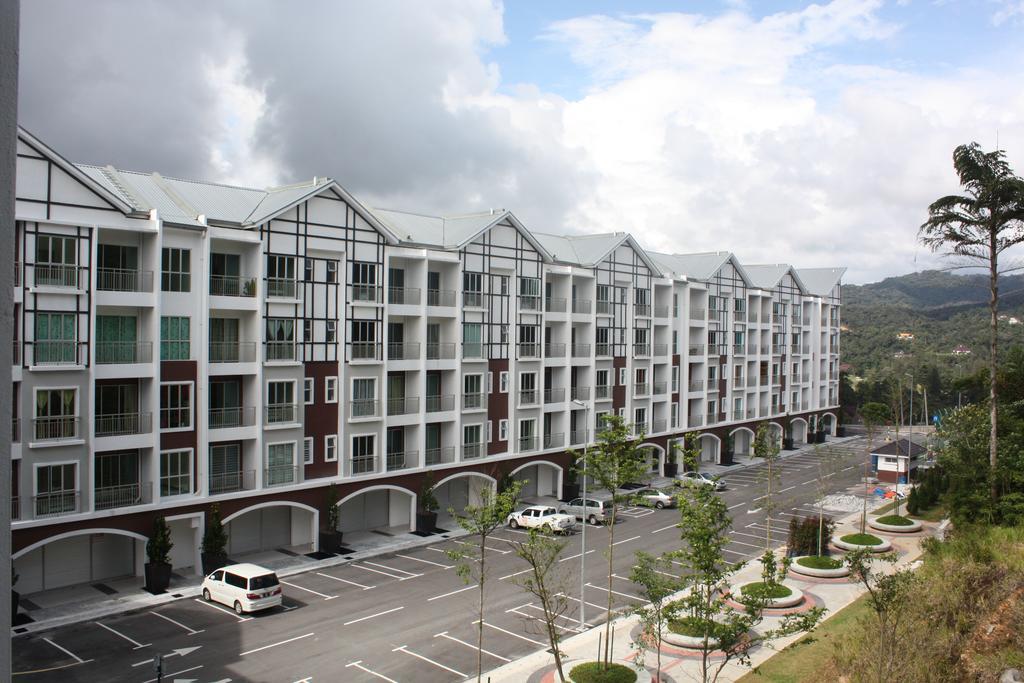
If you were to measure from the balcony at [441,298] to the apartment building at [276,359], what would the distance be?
0.32 ft

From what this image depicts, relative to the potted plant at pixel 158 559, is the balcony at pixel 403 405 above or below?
above

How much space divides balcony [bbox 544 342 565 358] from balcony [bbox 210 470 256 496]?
18215 mm

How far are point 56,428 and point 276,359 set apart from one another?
27.6 ft

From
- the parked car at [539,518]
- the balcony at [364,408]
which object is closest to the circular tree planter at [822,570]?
the parked car at [539,518]

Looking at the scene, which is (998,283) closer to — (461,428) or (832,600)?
(832,600)

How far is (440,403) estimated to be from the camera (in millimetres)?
39188

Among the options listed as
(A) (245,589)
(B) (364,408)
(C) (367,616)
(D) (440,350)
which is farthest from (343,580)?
(D) (440,350)

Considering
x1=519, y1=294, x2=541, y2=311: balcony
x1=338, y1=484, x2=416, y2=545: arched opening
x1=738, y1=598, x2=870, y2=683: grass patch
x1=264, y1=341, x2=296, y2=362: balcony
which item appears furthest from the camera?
x1=519, y1=294, x2=541, y2=311: balcony

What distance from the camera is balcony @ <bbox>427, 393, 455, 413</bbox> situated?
38.8m

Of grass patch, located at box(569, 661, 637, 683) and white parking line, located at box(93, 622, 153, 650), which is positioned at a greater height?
grass patch, located at box(569, 661, 637, 683)

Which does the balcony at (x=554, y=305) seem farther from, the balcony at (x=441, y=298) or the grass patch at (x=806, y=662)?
the grass patch at (x=806, y=662)

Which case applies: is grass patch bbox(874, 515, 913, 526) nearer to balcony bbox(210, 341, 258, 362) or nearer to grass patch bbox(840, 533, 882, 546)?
grass patch bbox(840, 533, 882, 546)

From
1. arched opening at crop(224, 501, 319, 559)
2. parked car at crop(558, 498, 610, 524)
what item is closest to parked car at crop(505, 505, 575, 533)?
parked car at crop(558, 498, 610, 524)

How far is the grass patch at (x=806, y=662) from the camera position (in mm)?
19527
